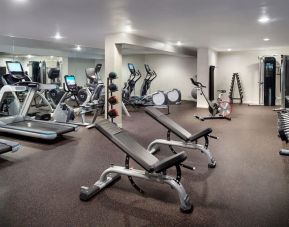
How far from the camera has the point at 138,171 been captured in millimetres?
2779

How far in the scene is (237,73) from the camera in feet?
39.0

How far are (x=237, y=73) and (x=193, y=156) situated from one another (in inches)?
345

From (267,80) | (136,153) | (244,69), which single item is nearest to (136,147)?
(136,153)

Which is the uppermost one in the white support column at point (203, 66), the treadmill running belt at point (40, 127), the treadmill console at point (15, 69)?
the white support column at point (203, 66)

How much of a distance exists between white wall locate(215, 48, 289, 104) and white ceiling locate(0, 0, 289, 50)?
497 centimetres

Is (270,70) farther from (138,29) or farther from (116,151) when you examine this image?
(116,151)

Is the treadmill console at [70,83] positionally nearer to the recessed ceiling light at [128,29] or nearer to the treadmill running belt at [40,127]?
the treadmill running belt at [40,127]

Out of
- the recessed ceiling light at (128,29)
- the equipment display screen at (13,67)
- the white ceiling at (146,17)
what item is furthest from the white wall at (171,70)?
the equipment display screen at (13,67)

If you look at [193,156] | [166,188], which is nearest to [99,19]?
→ [193,156]

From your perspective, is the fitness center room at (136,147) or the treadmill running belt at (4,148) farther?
the treadmill running belt at (4,148)

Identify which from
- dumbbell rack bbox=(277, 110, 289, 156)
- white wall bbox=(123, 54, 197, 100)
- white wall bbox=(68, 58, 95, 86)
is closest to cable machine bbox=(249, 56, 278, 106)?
white wall bbox=(123, 54, 197, 100)

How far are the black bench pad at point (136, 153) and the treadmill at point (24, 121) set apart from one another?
2295 mm

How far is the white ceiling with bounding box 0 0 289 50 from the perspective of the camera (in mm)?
3945

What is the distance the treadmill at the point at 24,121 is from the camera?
498 cm
